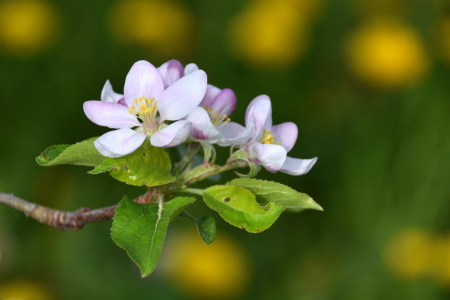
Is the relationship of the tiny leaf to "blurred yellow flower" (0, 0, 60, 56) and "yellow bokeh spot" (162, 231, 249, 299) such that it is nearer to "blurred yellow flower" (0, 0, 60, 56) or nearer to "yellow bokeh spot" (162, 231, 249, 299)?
"yellow bokeh spot" (162, 231, 249, 299)

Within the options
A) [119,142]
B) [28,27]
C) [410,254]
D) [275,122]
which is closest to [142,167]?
[119,142]

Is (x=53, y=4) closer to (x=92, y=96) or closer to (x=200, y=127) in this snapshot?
(x=92, y=96)

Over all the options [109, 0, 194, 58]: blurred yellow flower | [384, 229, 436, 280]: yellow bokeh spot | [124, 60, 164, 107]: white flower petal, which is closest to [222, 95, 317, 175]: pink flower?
[124, 60, 164, 107]: white flower petal

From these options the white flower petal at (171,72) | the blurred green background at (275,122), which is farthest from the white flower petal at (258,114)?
the blurred green background at (275,122)

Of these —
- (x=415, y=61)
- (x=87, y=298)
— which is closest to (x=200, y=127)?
(x=87, y=298)

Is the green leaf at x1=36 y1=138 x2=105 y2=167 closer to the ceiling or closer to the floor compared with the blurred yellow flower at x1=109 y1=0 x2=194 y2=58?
closer to the ceiling

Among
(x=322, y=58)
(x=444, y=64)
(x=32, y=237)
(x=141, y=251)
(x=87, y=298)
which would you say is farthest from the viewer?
(x=322, y=58)

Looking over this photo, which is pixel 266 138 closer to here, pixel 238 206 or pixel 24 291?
pixel 238 206
